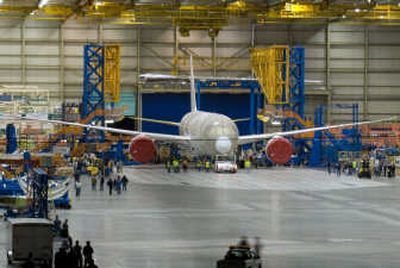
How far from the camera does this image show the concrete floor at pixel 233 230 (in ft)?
96.2

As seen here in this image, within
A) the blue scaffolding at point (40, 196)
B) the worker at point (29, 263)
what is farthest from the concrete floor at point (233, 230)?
the worker at point (29, 263)

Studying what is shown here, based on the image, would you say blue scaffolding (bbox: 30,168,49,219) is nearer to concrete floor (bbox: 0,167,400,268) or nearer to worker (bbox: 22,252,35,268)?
concrete floor (bbox: 0,167,400,268)

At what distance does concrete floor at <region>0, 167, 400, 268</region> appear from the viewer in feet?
96.2

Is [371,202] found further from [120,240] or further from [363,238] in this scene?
[120,240]

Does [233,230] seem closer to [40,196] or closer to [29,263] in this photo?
[40,196]

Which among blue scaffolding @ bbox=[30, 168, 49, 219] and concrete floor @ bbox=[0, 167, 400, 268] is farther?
blue scaffolding @ bbox=[30, 168, 49, 219]

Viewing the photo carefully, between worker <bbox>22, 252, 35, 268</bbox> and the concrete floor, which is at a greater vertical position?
worker <bbox>22, 252, 35, 268</bbox>

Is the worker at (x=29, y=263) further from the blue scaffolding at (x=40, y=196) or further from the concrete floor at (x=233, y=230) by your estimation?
the blue scaffolding at (x=40, y=196)

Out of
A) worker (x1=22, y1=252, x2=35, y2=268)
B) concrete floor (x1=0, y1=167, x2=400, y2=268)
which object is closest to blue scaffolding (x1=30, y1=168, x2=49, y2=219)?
concrete floor (x1=0, y1=167, x2=400, y2=268)

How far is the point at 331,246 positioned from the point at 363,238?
2557 millimetres

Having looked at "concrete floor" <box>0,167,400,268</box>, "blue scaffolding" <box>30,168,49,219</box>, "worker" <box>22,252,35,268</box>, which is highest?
"blue scaffolding" <box>30,168,49,219</box>

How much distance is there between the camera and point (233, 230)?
3644 centimetres

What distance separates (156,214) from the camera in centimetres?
4222

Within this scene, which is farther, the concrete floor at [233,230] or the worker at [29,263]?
the concrete floor at [233,230]
